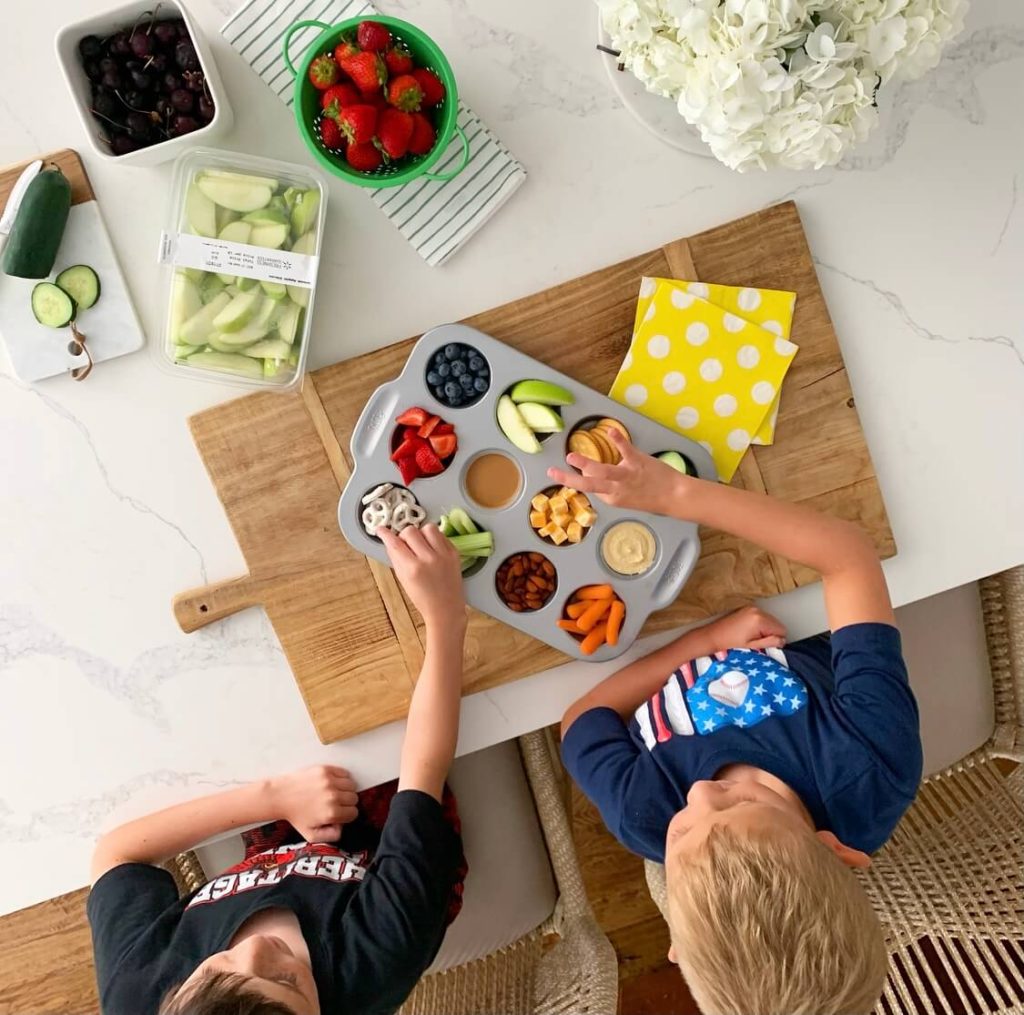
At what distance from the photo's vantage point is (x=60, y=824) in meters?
1.19

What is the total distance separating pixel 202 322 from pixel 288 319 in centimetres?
10

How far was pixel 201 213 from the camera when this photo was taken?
3.50 feet

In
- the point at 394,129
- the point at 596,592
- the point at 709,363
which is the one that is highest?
the point at 394,129

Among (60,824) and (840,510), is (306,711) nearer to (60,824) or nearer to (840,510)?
(60,824)

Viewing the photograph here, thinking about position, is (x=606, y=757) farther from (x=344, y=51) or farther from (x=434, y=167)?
(x=344, y=51)

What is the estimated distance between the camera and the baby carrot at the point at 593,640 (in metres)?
1.15

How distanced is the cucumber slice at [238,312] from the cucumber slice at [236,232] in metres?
0.06

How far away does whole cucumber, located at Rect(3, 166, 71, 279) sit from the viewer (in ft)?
3.48

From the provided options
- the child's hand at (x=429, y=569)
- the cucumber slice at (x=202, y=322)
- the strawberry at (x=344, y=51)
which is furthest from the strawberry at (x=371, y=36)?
the child's hand at (x=429, y=569)

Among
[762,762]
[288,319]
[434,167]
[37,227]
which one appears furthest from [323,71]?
[762,762]

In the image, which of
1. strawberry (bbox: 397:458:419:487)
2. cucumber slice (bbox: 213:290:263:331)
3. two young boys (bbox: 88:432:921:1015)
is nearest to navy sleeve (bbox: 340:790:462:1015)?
two young boys (bbox: 88:432:921:1015)

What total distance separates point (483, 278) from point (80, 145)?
1.72 ft

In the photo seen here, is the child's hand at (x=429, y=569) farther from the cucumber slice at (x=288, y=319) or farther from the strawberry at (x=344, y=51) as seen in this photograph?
the strawberry at (x=344, y=51)

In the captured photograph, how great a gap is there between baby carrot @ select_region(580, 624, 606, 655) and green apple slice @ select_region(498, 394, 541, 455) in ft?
0.80
